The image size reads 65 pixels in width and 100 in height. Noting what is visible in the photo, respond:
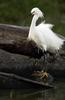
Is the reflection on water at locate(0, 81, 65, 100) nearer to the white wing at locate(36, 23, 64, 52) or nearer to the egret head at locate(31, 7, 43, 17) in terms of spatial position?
the white wing at locate(36, 23, 64, 52)

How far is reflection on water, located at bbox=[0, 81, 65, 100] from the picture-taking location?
38.7ft

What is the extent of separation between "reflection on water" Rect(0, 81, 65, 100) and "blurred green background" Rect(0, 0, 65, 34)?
7.77 m

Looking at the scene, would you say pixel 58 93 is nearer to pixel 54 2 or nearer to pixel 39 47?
pixel 39 47

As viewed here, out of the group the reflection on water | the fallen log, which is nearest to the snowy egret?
the fallen log

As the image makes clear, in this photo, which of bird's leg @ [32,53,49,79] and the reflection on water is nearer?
the reflection on water

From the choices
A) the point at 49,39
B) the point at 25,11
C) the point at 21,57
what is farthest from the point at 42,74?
the point at 25,11

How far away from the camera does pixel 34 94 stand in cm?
1210

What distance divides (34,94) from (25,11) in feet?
30.1

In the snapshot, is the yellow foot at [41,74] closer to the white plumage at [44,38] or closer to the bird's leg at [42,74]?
the bird's leg at [42,74]

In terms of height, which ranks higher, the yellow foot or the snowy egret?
the snowy egret

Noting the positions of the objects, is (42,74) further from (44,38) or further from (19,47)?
(44,38)

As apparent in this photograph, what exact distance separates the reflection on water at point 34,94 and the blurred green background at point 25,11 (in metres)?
7.77

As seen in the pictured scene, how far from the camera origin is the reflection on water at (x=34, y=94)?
1180cm

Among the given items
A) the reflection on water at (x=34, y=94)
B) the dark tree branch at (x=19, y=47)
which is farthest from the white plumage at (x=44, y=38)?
the reflection on water at (x=34, y=94)
